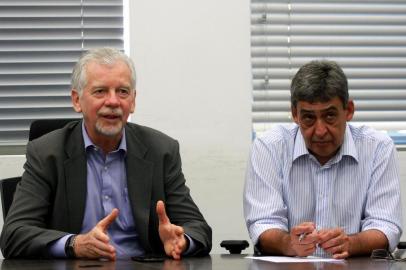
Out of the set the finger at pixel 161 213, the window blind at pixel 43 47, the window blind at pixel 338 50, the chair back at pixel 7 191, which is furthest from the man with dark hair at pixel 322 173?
the window blind at pixel 43 47

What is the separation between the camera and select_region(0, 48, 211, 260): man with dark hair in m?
3.03

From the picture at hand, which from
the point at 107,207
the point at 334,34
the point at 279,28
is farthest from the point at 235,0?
the point at 107,207

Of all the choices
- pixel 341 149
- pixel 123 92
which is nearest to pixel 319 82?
pixel 341 149

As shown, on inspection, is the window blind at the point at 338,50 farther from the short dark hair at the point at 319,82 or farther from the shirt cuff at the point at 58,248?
the shirt cuff at the point at 58,248

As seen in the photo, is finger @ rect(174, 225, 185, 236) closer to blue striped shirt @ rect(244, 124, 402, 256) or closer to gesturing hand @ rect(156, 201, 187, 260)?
gesturing hand @ rect(156, 201, 187, 260)

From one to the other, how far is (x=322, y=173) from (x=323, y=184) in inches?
1.8

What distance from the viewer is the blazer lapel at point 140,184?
3082mm

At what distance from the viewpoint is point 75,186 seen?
10.1 ft

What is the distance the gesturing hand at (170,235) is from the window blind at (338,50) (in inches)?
66.7

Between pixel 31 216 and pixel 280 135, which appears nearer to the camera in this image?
pixel 31 216

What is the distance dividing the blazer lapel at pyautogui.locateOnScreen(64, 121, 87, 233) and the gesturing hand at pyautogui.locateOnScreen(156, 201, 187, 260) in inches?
13.0

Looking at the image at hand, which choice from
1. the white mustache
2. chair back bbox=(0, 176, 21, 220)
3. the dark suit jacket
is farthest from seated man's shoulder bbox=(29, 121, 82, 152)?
chair back bbox=(0, 176, 21, 220)

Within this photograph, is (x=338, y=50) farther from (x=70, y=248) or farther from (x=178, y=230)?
(x=70, y=248)

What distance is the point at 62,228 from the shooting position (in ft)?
10.0
